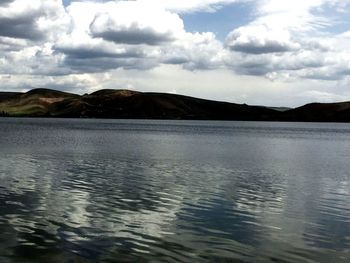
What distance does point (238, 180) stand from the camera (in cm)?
4156

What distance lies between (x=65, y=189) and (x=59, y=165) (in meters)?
16.7

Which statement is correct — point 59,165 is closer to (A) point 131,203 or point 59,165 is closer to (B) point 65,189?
(B) point 65,189

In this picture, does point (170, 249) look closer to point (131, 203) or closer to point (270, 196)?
point (131, 203)

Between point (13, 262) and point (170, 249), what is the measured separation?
20.2ft

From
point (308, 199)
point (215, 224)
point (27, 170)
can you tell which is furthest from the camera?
point (27, 170)

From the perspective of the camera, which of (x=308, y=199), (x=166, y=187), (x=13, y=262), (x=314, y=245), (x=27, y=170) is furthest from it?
(x=27, y=170)

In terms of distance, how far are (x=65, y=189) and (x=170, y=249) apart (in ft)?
53.6

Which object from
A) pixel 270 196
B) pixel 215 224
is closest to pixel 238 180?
pixel 270 196

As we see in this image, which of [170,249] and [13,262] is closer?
[13,262]

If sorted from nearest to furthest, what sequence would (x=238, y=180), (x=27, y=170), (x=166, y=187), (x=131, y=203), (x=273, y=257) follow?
(x=273, y=257)
(x=131, y=203)
(x=166, y=187)
(x=238, y=180)
(x=27, y=170)

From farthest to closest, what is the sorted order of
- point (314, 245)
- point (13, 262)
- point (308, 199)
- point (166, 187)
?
point (166, 187), point (308, 199), point (314, 245), point (13, 262)

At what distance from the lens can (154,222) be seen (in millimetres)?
24203

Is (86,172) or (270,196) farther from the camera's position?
(86,172)

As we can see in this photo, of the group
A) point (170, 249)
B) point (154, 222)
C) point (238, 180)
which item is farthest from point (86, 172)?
point (170, 249)
